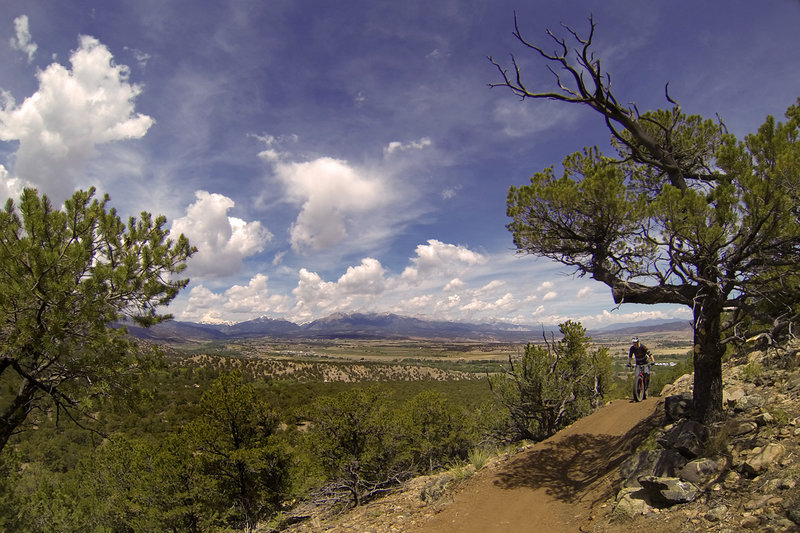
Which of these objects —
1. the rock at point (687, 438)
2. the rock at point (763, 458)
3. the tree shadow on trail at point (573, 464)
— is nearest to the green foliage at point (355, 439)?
the tree shadow on trail at point (573, 464)

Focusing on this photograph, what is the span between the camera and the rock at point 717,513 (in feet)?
14.3

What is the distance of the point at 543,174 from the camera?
871 cm

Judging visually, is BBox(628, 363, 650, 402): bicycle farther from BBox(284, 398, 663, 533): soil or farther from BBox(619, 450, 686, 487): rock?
BBox(619, 450, 686, 487): rock

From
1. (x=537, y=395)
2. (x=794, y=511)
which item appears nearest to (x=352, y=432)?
(x=537, y=395)

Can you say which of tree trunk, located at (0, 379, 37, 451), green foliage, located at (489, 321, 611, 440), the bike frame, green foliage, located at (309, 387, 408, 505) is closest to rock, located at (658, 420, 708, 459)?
green foliage, located at (489, 321, 611, 440)

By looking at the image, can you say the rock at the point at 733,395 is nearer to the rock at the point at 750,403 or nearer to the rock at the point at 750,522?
the rock at the point at 750,403

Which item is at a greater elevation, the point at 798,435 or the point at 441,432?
the point at 798,435

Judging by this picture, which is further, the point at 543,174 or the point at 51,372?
the point at 543,174

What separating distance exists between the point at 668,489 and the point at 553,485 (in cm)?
392

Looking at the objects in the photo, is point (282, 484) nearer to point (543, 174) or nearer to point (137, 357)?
point (137, 357)

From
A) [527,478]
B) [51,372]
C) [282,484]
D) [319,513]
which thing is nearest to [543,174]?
[527,478]

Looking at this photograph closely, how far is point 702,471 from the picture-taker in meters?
5.41

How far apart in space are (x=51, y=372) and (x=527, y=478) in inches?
424

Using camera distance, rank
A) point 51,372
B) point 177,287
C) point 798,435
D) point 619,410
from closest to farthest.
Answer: point 798,435 < point 51,372 < point 177,287 < point 619,410
